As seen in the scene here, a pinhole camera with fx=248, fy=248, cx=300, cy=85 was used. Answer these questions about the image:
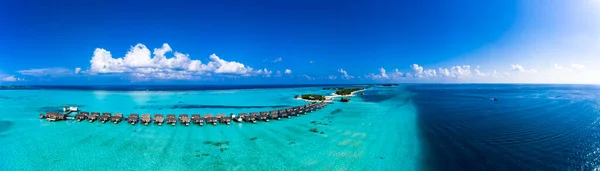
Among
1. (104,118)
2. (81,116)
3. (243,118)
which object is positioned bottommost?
(243,118)

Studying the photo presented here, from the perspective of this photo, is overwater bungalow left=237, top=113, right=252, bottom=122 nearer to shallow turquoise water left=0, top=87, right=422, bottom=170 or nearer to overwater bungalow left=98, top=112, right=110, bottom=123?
shallow turquoise water left=0, top=87, right=422, bottom=170

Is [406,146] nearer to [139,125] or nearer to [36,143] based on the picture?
[139,125]

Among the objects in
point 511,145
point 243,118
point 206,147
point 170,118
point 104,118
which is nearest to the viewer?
point 206,147

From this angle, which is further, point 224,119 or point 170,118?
point 224,119

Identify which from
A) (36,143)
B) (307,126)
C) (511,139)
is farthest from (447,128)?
(36,143)

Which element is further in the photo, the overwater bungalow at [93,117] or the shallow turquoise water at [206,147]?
the overwater bungalow at [93,117]

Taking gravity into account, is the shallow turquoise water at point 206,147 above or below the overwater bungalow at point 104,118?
below

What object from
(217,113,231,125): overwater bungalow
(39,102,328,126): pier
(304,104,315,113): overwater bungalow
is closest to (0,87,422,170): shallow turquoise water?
(217,113,231,125): overwater bungalow

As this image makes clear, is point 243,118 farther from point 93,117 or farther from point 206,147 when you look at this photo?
point 93,117

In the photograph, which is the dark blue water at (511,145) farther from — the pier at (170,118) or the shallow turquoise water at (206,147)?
the pier at (170,118)

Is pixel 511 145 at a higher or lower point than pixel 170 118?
lower

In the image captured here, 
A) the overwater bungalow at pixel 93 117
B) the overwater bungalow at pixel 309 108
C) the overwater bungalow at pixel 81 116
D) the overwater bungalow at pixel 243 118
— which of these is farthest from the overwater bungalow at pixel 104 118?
the overwater bungalow at pixel 309 108

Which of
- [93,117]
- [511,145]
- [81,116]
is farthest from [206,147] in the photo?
[511,145]
